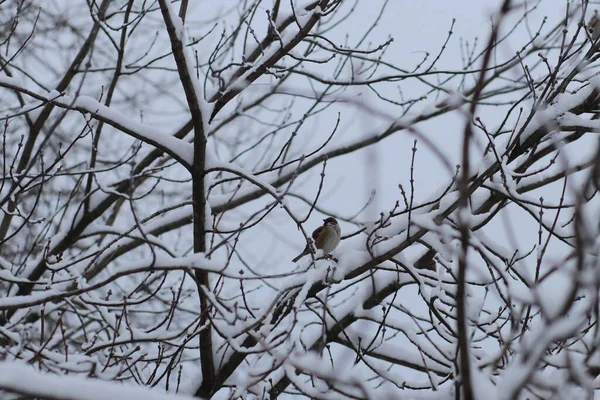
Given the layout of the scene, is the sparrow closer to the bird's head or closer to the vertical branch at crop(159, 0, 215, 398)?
the bird's head

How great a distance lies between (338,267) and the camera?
355 centimetres

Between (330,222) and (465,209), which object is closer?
(465,209)

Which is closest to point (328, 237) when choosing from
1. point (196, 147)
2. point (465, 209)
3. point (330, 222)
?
point (330, 222)

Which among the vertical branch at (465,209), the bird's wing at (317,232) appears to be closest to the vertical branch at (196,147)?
the vertical branch at (465,209)

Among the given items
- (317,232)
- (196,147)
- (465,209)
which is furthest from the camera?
(317,232)

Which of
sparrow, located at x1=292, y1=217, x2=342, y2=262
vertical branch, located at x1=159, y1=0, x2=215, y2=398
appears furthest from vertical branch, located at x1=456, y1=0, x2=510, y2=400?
sparrow, located at x1=292, y1=217, x2=342, y2=262

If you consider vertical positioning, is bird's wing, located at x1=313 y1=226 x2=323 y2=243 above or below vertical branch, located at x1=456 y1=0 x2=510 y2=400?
above

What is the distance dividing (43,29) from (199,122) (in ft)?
16.1

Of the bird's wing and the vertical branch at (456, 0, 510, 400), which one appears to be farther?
the bird's wing

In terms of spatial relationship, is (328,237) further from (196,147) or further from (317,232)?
(196,147)

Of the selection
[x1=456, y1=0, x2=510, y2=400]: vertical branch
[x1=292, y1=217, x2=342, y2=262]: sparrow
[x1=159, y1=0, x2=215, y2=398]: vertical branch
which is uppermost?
[x1=292, y1=217, x2=342, y2=262]: sparrow

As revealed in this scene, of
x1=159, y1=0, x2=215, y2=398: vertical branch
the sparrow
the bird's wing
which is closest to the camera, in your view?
x1=159, y1=0, x2=215, y2=398: vertical branch

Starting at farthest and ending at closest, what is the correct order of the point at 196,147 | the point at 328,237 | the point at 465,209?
the point at 328,237 < the point at 196,147 < the point at 465,209

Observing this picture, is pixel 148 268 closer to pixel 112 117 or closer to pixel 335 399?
pixel 335 399
